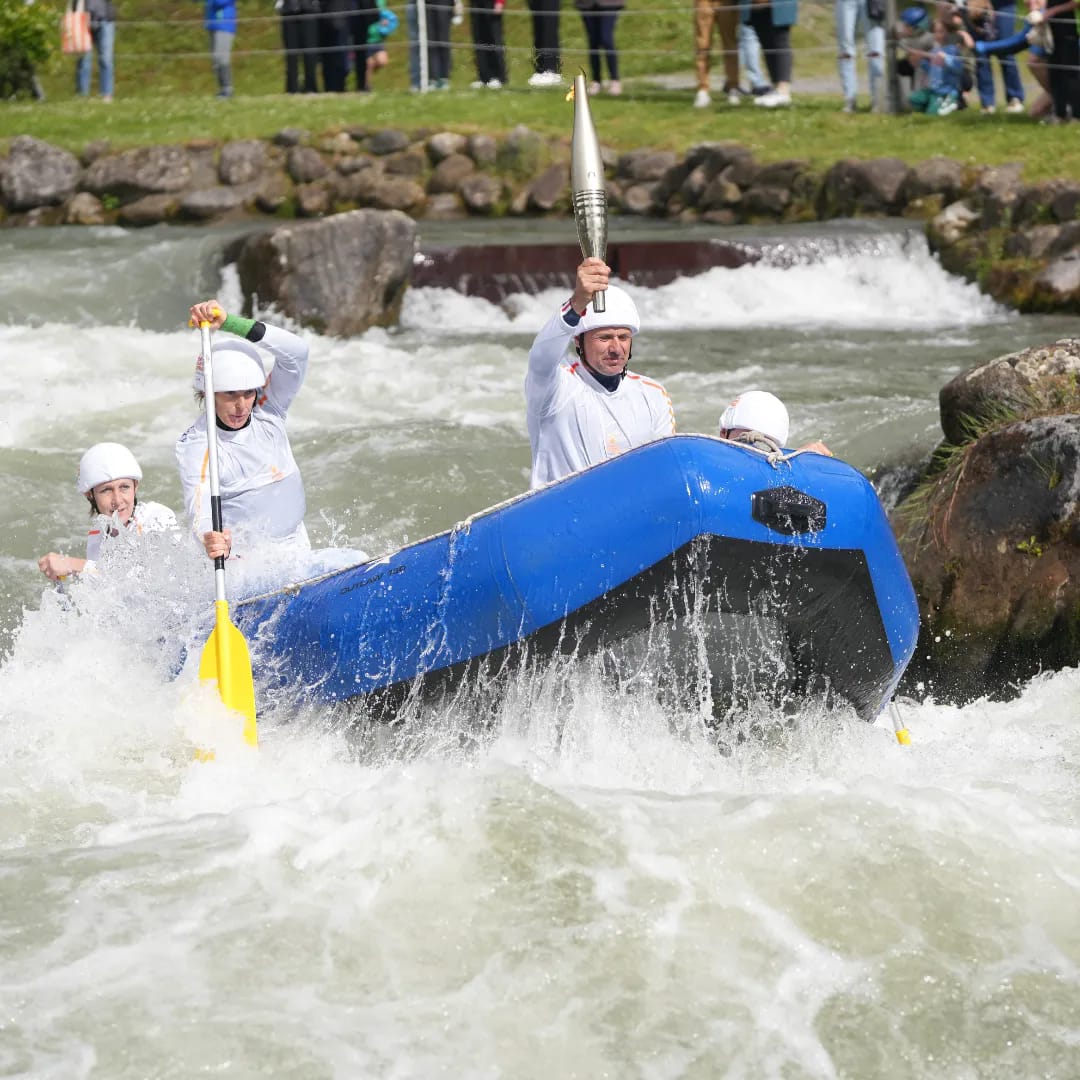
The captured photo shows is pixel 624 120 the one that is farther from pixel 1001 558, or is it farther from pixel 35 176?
pixel 1001 558

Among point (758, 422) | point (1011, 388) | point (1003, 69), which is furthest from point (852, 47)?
point (758, 422)

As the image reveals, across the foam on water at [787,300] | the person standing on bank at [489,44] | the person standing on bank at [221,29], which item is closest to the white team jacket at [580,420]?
the foam on water at [787,300]

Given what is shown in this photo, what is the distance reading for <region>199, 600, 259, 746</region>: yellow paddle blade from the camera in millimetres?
6117

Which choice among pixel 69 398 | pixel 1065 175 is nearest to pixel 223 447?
pixel 69 398

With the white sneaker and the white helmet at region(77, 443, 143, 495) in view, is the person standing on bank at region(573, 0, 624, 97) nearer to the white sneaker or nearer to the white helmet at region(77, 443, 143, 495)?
the white sneaker

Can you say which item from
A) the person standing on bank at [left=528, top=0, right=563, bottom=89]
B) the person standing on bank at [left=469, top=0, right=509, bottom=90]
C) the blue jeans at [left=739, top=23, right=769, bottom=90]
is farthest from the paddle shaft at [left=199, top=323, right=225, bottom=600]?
the person standing on bank at [left=469, top=0, right=509, bottom=90]

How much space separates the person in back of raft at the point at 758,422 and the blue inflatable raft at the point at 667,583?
0.33 metres

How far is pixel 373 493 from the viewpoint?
9.63 m

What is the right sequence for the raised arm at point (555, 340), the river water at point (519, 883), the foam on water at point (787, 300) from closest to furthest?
the river water at point (519, 883) → the raised arm at point (555, 340) → the foam on water at point (787, 300)

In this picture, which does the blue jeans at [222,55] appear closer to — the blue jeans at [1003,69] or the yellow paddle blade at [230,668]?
the blue jeans at [1003,69]

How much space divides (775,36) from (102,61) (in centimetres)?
764

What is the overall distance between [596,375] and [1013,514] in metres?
1.88

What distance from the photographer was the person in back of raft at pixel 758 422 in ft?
19.9

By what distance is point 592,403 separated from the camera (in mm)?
6383
